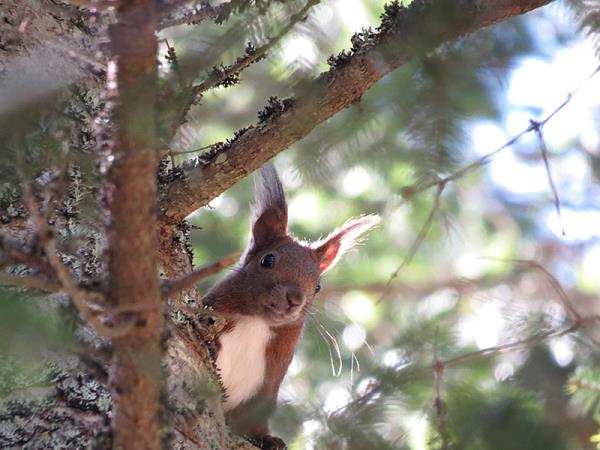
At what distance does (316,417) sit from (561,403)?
2.83ft

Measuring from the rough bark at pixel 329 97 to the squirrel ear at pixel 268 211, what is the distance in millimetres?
1279

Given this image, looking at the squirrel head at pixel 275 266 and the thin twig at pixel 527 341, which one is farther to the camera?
the squirrel head at pixel 275 266

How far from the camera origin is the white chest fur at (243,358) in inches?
142

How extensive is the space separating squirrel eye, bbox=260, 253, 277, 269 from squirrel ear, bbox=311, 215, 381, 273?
254 millimetres

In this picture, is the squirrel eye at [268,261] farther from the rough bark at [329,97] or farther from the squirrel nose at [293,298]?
the rough bark at [329,97]

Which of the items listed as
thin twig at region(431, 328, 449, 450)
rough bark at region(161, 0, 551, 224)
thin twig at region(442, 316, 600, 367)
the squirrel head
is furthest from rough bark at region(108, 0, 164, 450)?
the squirrel head

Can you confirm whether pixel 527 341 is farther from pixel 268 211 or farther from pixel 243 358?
pixel 268 211

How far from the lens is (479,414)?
2398mm

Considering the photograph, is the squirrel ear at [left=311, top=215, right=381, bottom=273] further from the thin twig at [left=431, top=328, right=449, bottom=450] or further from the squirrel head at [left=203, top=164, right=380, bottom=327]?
the thin twig at [left=431, top=328, right=449, bottom=450]

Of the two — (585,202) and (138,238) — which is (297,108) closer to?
(138,238)

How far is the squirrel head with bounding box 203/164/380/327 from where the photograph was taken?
12.5 ft

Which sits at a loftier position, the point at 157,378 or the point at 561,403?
the point at 561,403

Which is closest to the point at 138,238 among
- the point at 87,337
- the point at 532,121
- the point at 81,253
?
the point at 87,337

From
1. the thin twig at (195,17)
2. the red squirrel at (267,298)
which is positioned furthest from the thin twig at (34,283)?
the red squirrel at (267,298)
